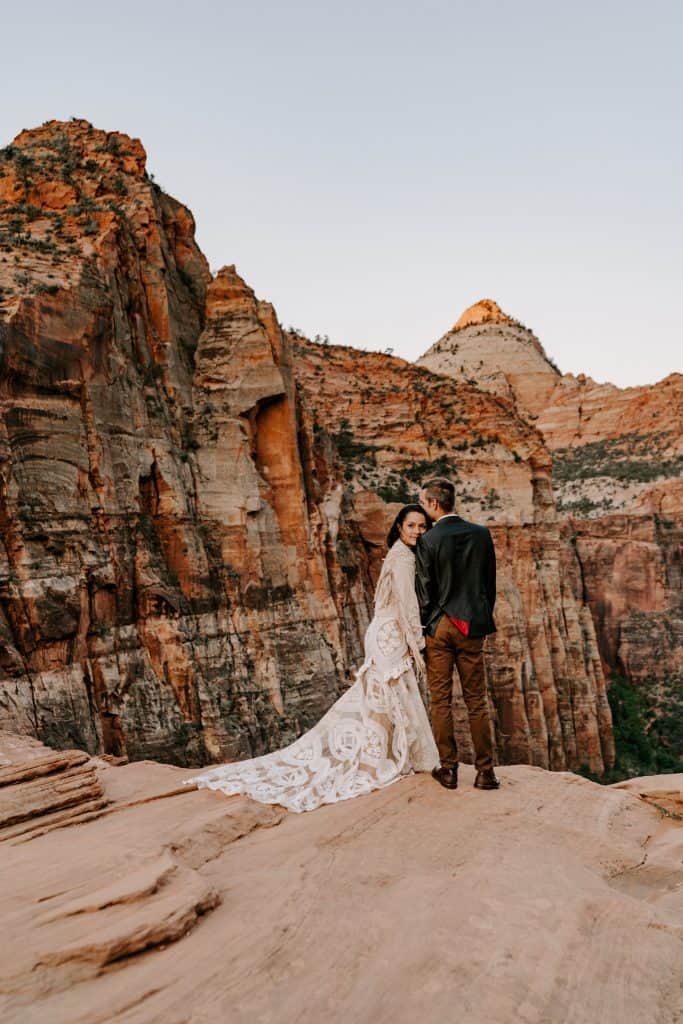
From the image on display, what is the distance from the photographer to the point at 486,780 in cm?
487

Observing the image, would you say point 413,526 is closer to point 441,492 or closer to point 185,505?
point 441,492

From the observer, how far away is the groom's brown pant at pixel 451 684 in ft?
16.3

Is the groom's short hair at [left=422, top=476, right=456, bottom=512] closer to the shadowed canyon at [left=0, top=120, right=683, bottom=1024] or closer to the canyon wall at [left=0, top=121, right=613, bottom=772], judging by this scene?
the shadowed canyon at [left=0, top=120, right=683, bottom=1024]

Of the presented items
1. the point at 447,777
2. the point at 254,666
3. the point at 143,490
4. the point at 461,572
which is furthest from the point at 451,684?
the point at 254,666

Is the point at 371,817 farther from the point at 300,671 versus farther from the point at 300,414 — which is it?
the point at 300,414

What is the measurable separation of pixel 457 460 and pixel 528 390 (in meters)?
30.9

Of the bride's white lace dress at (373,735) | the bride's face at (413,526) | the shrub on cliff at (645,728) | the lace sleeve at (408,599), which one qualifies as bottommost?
the shrub on cliff at (645,728)

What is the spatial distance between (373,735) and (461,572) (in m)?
1.35

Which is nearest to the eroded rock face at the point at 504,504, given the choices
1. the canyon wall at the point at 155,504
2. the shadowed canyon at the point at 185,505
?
the shadowed canyon at the point at 185,505

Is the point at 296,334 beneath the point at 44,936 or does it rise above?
above

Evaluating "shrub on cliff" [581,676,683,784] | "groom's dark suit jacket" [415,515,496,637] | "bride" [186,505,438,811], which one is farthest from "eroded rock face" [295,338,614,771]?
"groom's dark suit jacket" [415,515,496,637]

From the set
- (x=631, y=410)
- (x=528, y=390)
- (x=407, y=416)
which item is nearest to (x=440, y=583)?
(x=407, y=416)

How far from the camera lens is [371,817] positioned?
4410mm

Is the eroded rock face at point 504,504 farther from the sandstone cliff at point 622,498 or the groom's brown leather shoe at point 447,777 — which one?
the groom's brown leather shoe at point 447,777
